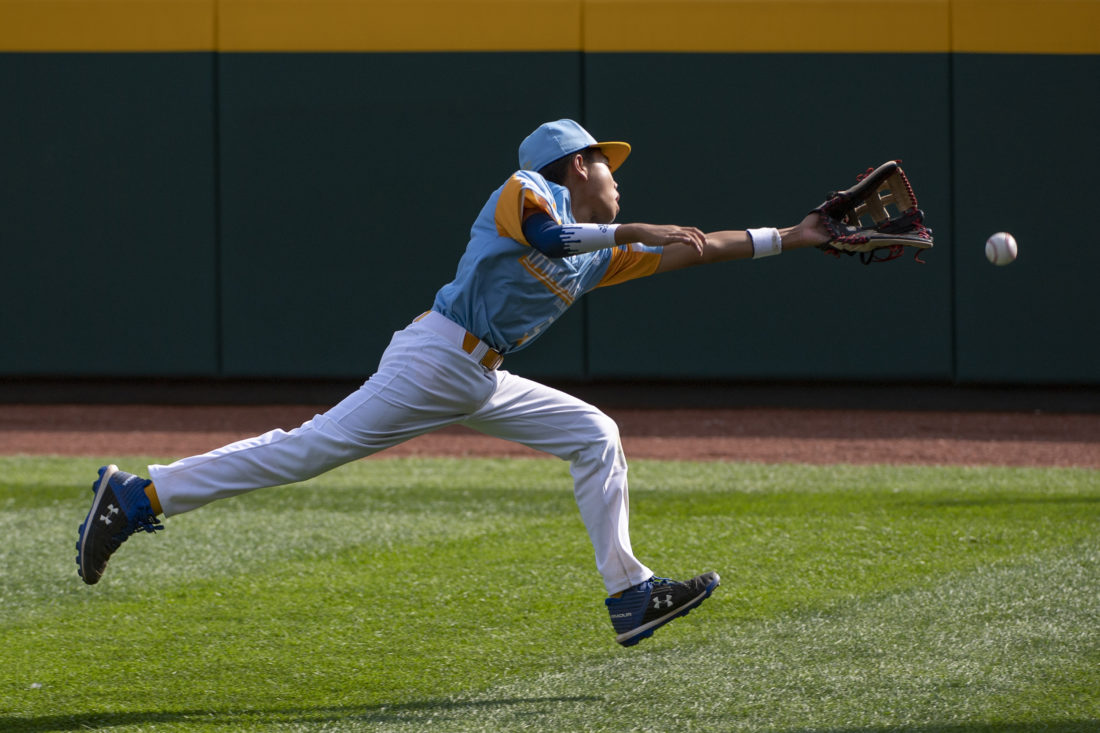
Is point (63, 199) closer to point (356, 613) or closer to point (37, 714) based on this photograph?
point (356, 613)

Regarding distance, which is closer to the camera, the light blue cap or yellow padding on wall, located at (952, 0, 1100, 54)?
the light blue cap

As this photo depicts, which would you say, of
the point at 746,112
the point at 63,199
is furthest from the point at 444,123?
the point at 63,199

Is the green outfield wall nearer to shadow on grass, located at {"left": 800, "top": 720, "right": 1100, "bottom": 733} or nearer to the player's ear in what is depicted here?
the player's ear

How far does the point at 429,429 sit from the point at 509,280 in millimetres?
623

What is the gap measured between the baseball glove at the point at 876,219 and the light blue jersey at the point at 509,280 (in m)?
0.73

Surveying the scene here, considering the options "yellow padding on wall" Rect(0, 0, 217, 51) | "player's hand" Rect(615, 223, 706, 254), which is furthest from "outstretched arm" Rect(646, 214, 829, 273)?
"yellow padding on wall" Rect(0, 0, 217, 51)

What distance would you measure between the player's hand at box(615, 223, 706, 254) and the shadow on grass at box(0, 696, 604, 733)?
149 centimetres

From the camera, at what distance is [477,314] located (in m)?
4.41

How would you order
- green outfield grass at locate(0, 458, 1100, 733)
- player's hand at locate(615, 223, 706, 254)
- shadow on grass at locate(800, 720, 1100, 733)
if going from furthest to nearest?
green outfield grass at locate(0, 458, 1100, 733), player's hand at locate(615, 223, 706, 254), shadow on grass at locate(800, 720, 1100, 733)

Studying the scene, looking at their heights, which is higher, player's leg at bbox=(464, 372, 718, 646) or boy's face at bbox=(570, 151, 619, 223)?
boy's face at bbox=(570, 151, 619, 223)

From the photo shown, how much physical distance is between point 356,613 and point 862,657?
6.79 ft

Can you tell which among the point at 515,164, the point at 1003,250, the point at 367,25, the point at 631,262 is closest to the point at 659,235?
the point at 631,262

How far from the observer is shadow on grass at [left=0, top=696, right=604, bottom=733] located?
3.96 m

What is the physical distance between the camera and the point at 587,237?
4012mm
